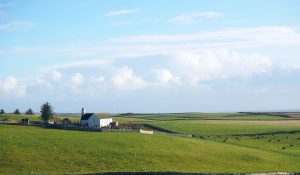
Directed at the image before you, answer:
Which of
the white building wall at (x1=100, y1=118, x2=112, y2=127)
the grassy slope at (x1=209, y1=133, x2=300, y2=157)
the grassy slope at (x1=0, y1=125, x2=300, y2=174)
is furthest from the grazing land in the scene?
the white building wall at (x1=100, y1=118, x2=112, y2=127)

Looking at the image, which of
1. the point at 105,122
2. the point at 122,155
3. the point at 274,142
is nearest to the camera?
the point at 122,155

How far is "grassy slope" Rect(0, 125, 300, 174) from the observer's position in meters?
58.5

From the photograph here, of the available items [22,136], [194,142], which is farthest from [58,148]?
[194,142]

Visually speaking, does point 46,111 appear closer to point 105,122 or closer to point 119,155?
point 105,122

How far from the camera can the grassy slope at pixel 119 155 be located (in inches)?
2304

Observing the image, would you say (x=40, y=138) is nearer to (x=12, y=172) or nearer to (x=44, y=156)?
(x=44, y=156)

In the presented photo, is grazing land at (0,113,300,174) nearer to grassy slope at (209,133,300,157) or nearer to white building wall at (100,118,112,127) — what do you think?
grassy slope at (209,133,300,157)

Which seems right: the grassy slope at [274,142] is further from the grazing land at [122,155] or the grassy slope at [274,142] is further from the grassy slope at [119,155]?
the grassy slope at [119,155]

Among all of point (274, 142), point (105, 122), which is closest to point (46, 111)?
point (105, 122)

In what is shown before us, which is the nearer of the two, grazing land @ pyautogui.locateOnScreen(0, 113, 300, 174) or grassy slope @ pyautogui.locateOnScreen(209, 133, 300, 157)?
grazing land @ pyautogui.locateOnScreen(0, 113, 300, 174)

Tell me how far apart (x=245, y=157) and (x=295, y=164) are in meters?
7.02

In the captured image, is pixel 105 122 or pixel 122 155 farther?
pixel 105 122

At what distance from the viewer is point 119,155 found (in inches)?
2532

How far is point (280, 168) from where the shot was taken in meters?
65.3
